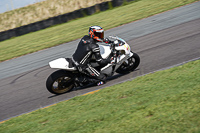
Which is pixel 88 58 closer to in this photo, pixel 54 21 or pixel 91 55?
pixel 91 55

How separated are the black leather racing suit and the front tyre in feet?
1.44

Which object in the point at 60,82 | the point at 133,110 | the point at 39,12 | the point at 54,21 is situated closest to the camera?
the point at 133,110

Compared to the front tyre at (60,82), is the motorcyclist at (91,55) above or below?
above

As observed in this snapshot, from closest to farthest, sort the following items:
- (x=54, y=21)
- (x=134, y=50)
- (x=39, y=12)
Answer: (x=134, y=50) < (x=54, y=21) < (x=39, y=12)

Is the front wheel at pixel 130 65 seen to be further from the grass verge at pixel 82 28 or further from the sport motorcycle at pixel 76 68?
the grass verge at pixel 82 28

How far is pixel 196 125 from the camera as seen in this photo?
142 inches

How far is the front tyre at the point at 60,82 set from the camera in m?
6.99

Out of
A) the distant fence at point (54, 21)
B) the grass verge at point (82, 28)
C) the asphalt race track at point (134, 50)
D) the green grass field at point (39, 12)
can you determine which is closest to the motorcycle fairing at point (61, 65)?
the asphalt race track at point (134, 50)

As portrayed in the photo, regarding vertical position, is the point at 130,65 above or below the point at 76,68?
A: below

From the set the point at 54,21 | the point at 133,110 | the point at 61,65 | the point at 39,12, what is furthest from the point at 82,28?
the point at 133,110

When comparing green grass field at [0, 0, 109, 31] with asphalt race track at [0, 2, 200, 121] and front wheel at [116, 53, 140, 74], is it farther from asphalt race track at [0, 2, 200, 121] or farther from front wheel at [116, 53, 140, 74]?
front wheel at [116, 53, 140, 74]

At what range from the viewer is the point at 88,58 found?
7219mm

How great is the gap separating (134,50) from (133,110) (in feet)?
19.7

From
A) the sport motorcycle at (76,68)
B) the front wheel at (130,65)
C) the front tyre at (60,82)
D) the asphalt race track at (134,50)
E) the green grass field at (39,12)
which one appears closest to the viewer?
the front tyre at (60,82)
